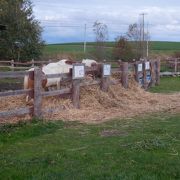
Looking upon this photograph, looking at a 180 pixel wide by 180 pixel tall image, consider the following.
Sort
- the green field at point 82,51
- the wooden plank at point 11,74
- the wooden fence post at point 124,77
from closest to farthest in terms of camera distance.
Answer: the wooden plank at point 11,74 → the wooden fence post at point 124,77 → the green field at point 82,51

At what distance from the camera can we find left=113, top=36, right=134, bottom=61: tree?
54188 millimetres

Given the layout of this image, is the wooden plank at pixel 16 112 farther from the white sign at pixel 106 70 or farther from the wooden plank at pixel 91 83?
the white sign at pixel 106 70

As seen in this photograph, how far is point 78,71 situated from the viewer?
15.1 metres

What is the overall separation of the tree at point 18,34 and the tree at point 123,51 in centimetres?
799

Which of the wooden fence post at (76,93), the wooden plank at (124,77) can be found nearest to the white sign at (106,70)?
the wooden plank at (124,77)

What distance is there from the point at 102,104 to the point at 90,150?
6.74 metres

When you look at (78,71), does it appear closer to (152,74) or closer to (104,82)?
(104,82)

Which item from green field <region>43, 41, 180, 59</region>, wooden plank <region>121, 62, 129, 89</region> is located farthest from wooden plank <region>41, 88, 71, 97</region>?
green field <region>43, 41, 180, 59</region>

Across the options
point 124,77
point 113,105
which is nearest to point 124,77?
point 124,77

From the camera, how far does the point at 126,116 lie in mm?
14133

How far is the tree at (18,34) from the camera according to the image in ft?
163

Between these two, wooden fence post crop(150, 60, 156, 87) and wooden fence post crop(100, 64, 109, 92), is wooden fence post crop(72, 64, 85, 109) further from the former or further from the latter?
wooden fence post crop(150, 60, 156, 87)

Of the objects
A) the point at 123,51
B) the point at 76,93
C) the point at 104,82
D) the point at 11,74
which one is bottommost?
the point at 76,93

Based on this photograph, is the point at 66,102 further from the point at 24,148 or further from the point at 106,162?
the point at 106,162
